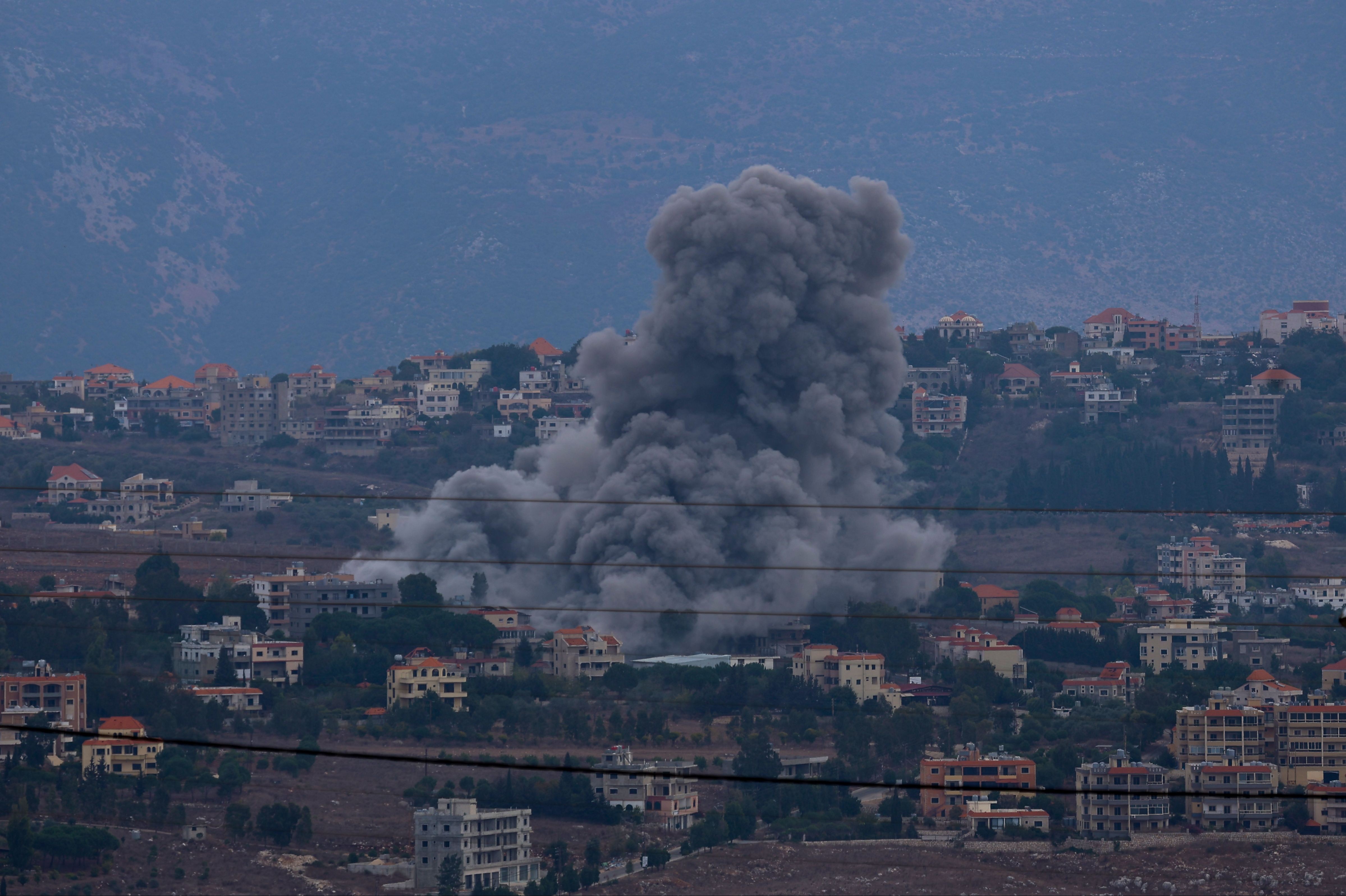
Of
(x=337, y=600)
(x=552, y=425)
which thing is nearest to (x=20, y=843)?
(x=337, y=600)

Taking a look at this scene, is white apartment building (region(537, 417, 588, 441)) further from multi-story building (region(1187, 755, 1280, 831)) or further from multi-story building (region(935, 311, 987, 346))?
multi-story building (region(1187, 755, 1280, 831))

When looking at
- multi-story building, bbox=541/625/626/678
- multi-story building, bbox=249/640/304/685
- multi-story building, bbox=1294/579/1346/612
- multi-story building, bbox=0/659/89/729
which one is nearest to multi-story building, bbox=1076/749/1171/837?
multi-story building, bbox=541/625/626/678

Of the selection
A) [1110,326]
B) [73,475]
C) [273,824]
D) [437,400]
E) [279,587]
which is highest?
[1110,326]

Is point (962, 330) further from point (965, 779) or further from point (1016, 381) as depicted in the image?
point (965, 779)

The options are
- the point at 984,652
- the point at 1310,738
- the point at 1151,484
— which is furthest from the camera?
the point at 1151,484

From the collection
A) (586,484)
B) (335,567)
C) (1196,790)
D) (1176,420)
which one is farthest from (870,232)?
(1176,420)

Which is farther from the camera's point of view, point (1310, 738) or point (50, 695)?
point (50, 695)
